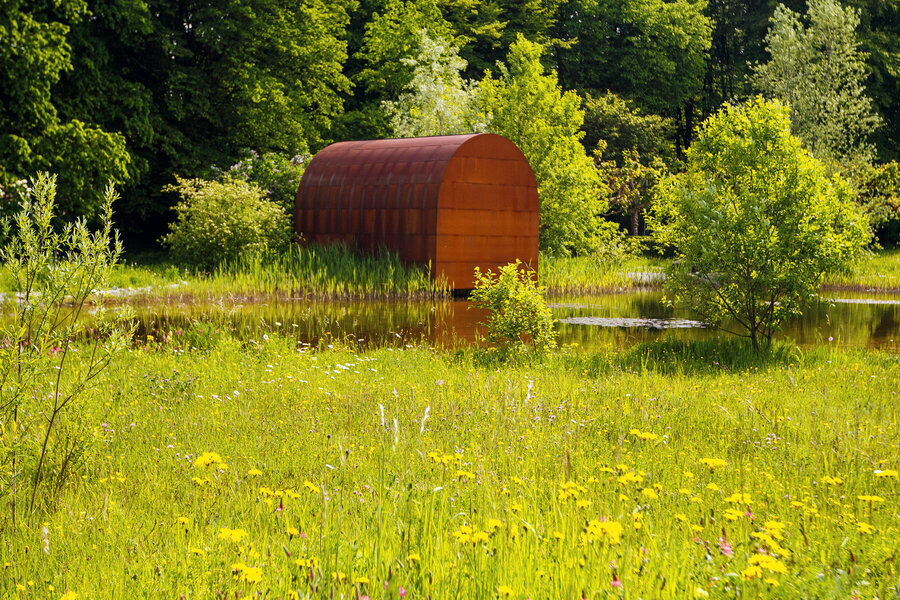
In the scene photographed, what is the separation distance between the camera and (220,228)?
21938 mm

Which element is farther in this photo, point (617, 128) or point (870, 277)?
point (617, 128)

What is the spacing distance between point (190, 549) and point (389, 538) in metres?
0.77

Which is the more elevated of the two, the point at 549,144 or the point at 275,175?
the point at 549,144

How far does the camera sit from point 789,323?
1609 centimetres

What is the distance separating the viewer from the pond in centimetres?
1312

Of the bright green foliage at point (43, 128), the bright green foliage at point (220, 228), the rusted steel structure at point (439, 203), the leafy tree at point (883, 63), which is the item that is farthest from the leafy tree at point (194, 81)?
the leafy tree at point (883, 63)

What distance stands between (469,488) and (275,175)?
23.5 m

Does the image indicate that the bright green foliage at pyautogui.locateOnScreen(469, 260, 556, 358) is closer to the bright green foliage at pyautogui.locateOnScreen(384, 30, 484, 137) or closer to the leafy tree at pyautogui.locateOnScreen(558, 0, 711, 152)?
the bright green foliage at pyautogui.locateOnScreen(384, 30, 484, 137)

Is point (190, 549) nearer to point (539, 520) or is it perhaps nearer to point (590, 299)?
point (539, 520)

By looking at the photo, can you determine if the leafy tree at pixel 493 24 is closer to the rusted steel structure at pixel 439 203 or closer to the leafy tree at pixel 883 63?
the leafy tree at pixel 883 63

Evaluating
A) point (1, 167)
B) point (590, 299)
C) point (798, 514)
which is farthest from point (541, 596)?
point (1, 167)

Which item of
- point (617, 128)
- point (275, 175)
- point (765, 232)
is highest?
point (617, 128)

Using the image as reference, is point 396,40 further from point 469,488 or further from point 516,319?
point 469,488

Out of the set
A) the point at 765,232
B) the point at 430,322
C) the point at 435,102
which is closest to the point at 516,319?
the point at 765,232
